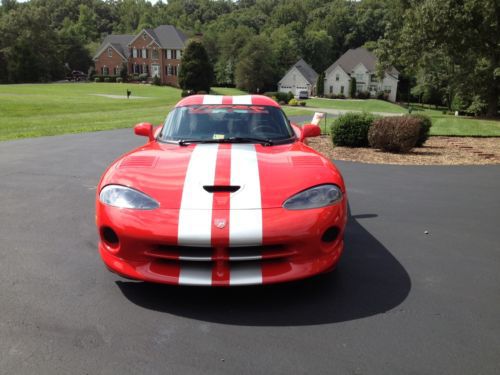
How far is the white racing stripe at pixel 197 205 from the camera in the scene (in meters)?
3.01

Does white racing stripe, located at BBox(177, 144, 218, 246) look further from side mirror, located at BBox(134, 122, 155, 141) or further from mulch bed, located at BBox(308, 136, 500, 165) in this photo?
mulch bed, located at BBox(308, 136, 500, 165)

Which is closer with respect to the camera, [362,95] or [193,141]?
[193,141]

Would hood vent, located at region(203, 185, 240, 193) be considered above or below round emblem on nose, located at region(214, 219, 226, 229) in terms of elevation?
above

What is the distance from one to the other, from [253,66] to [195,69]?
43.7ft

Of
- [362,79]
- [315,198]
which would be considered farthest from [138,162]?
[362,79]

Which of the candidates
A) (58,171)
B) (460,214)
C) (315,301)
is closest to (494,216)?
(460,214)

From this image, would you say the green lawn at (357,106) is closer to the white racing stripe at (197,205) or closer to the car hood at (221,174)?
the car hood at (221,174)

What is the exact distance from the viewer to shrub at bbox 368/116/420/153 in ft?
36.3

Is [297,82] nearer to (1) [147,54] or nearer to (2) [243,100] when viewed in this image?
(1) [147,54]

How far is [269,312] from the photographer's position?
10.3 feet

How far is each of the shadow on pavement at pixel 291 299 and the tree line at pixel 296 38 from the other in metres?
18.2

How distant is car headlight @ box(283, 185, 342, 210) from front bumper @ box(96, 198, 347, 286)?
7 cm

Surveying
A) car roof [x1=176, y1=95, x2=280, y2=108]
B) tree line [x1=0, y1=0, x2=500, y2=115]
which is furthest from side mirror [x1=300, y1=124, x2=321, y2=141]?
tree line [x1=0, y1=0, x2=500, y2=115]

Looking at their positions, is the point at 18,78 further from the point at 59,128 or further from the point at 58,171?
the point at 58,171
